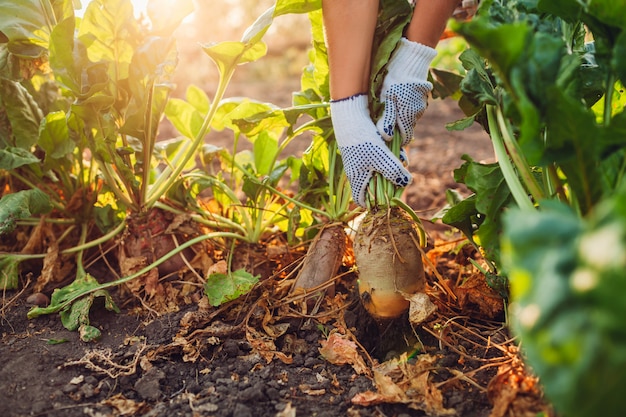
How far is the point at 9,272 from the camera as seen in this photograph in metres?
2.14

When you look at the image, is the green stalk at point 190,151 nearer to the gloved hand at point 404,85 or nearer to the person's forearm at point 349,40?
the person's forearm at point 349,40

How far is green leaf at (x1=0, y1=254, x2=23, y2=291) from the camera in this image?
83.7 inches

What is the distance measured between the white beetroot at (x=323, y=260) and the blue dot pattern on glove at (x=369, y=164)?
280 millimetres

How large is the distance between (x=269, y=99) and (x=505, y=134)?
4.91 meters

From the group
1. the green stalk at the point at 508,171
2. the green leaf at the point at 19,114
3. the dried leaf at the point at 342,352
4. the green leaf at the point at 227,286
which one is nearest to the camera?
the green stalk at the point at 508,171

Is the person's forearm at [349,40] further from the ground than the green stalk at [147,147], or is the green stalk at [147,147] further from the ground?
the person's forearm at [349,40]

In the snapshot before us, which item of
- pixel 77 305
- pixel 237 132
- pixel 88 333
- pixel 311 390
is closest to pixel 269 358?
pixel 311 390

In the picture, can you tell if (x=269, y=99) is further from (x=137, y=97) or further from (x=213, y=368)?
(x=213, y=368)

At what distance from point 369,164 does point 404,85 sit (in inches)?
11.1

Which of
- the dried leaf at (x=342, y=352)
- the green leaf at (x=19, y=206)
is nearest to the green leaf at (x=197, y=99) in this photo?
the green leaf at (x=19, y=206)

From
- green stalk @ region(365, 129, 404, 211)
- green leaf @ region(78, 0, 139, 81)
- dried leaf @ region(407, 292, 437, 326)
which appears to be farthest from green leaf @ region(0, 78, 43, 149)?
dried leaf @ region(407, 292, 437, 326)

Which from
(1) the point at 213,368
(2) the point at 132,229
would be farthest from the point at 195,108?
(1) the point at 213,368

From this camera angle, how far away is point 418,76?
1.87 metres

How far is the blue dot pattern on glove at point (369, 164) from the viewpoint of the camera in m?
1.83
